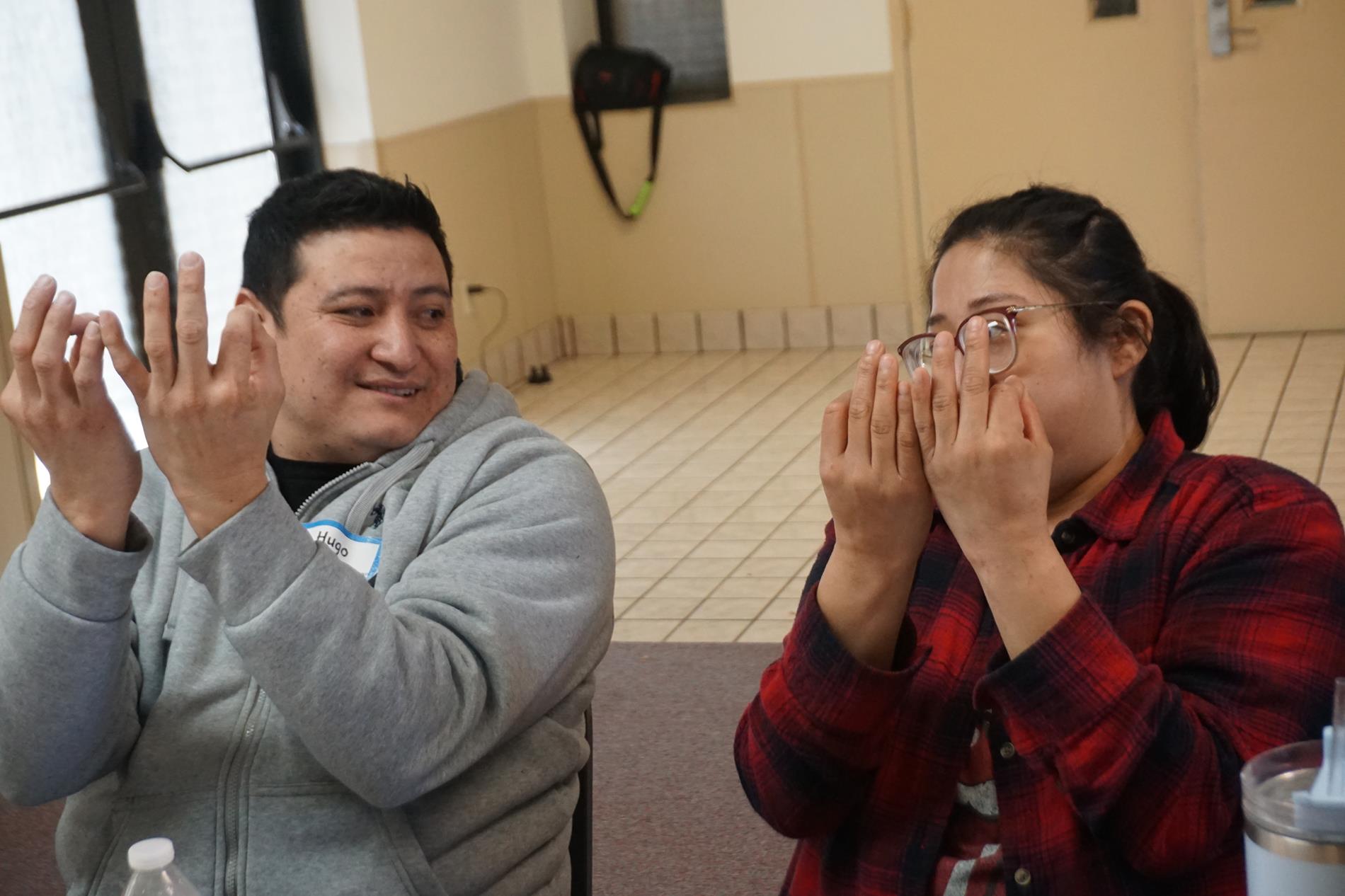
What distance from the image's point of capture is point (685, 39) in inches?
249

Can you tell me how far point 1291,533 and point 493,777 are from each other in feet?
2.49

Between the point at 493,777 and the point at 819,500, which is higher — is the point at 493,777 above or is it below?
above

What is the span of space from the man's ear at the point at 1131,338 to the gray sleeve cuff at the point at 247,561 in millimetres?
767

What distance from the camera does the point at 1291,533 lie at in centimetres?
133

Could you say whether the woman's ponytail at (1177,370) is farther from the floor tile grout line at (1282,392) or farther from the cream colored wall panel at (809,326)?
the cream colored wall panel at (809,326)

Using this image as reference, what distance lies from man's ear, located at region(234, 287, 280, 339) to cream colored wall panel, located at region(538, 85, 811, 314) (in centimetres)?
455

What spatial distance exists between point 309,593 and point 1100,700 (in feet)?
2.14

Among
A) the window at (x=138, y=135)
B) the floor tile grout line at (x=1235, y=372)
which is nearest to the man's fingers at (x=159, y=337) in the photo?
the window at (x=138, y=135)

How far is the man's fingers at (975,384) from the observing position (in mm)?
1228

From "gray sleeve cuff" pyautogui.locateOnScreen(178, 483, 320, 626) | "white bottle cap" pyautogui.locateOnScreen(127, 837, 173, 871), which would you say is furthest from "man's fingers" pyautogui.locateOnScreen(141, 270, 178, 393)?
"white bottle cap" pyautogui.locateOnScreen(127, 837, 173, 871)

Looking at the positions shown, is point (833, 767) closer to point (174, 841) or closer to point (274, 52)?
point (174, 841)

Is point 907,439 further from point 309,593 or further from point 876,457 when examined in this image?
point 309,593

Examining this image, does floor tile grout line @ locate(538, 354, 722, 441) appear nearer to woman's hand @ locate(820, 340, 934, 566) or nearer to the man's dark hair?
the man's dark hair

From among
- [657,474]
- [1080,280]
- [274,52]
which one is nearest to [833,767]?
[1080,280]
